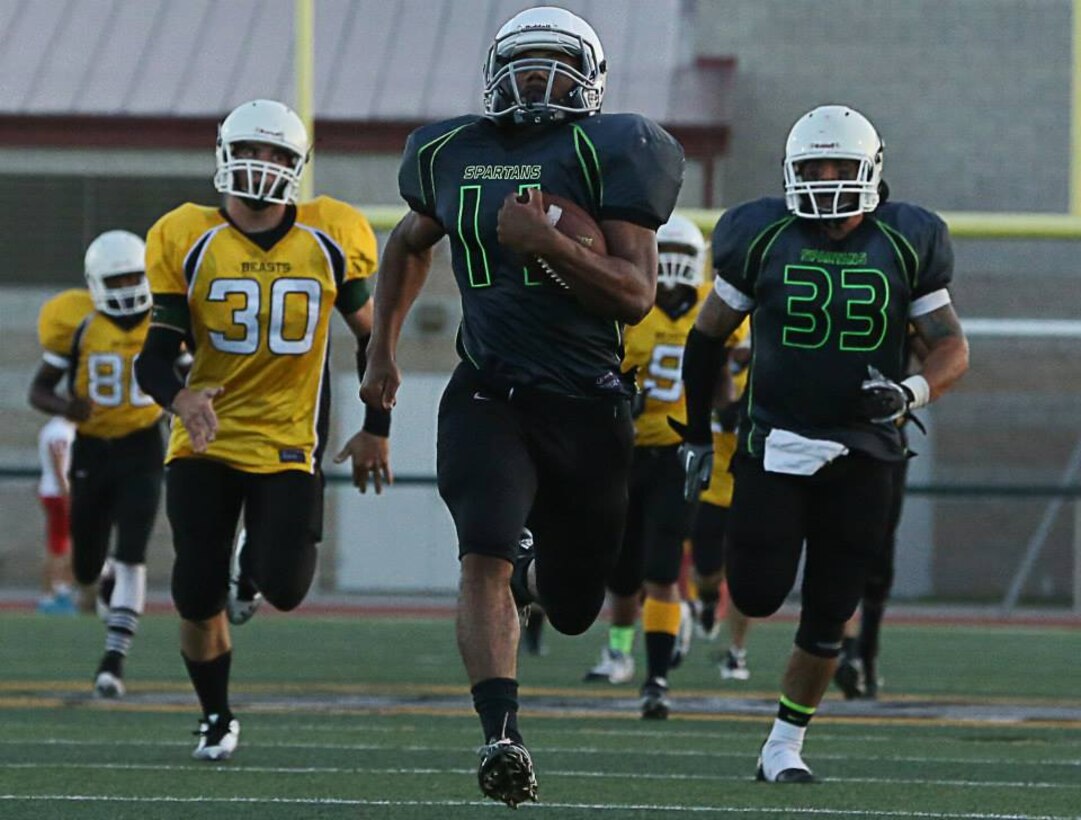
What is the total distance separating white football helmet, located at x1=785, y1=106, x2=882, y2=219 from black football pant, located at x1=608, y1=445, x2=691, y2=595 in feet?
8.01

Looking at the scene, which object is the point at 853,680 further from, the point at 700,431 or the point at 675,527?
the point at 700,431

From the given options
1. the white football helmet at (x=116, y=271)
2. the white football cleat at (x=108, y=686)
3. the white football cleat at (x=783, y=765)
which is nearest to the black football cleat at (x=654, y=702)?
the white football cleat at (x=783, y=765)

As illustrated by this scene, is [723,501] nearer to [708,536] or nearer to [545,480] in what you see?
[708,536]

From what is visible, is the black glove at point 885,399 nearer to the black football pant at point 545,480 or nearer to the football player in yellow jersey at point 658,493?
the black football pant at point 545,480

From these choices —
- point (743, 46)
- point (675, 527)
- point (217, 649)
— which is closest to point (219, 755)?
point (217, 649)

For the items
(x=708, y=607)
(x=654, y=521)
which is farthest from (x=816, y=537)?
(x=708, y=607)

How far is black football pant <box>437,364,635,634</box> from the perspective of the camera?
462 cm

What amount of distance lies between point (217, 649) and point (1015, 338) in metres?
10.5

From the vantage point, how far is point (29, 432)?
17.8m

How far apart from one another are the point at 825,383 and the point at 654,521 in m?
2.50

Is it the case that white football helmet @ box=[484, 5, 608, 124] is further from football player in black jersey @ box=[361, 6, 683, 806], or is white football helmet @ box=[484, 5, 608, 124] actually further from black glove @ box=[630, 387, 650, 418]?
black glove @ box=[630, 387, 650, 418]

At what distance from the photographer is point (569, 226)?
4691 mm

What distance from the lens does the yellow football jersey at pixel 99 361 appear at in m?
9.38

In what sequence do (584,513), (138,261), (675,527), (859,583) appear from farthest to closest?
(138,261)
(675,527)
(859,583)
(584,513)
